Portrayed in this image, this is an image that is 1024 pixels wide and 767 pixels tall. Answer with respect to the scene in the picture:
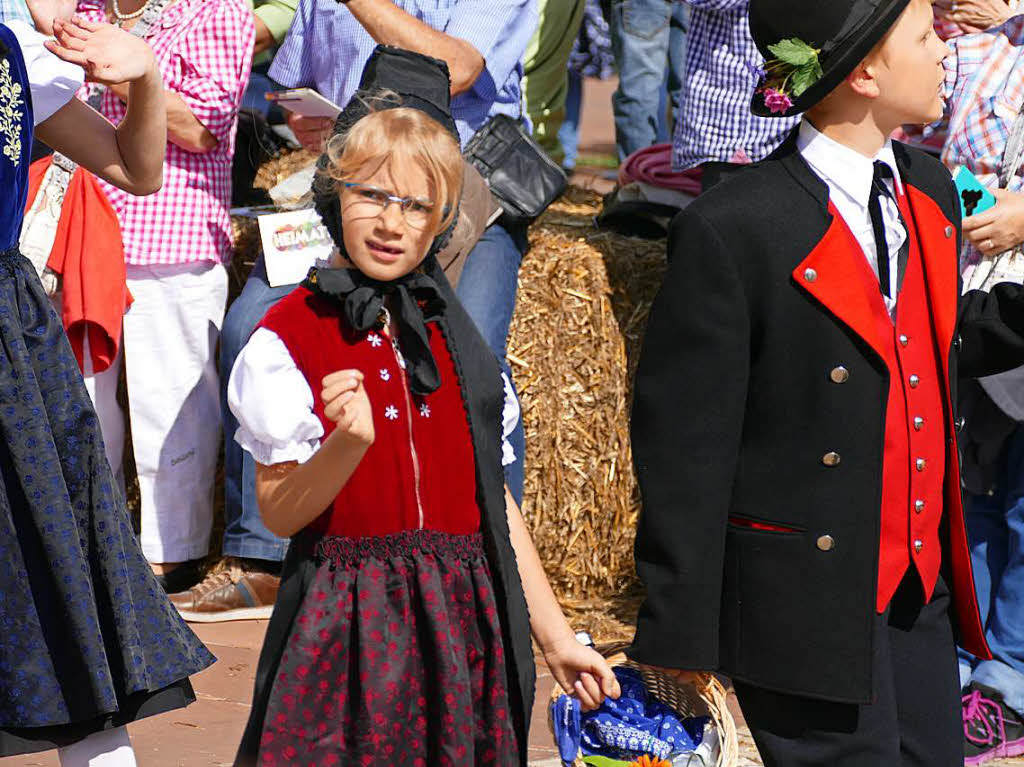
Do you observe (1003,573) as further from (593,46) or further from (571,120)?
(571,120)

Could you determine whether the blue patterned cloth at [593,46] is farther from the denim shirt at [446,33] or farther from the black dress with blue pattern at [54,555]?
the black dress with blue pattern at [54,555]

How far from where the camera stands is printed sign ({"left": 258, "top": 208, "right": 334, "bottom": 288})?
15.8 ft

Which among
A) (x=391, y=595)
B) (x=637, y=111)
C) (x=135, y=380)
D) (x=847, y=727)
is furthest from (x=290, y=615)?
(x=637, y=111)

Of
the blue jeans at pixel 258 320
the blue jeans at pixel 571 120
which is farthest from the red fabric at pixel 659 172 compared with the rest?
the blue jeans at pixel 571 120

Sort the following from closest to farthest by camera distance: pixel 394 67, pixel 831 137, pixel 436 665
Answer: pixel 436 665, pixel 831 137, pixel 394 67

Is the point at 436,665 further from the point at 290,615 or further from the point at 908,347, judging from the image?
the point at 908,347

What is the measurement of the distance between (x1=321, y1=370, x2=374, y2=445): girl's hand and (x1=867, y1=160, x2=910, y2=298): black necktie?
102cm

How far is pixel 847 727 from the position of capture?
2.65m

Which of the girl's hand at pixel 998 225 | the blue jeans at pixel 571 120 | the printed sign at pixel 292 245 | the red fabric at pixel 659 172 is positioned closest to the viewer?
the girl's hand at pixel 998 225

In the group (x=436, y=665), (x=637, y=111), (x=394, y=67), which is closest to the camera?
(x=436, y=665)

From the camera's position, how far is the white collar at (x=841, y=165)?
273 cm

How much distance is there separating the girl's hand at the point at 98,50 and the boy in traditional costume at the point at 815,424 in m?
1.09

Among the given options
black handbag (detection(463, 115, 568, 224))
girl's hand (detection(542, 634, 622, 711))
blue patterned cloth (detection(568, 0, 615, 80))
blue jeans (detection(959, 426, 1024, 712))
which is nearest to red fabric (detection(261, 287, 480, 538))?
girl's hand (detection(542, 634, 622, 711))

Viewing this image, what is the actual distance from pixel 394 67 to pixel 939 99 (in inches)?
41.9
